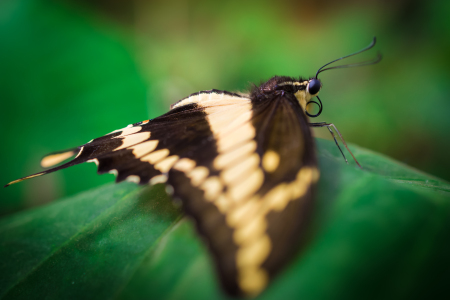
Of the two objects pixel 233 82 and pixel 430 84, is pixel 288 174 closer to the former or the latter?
pixel 233 82

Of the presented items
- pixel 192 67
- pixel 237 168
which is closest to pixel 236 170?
pixel 237 168

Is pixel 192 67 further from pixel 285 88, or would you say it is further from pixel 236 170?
pixel 236 170

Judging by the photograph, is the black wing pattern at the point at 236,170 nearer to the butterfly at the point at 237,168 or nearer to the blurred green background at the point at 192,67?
the butterfly at the point at 237,168

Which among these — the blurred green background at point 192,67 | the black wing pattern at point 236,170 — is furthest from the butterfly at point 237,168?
the blurred green background at point 192,67

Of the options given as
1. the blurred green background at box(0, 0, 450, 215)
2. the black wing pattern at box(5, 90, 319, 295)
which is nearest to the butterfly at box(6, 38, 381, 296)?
the black wing pattern at box(5, 90, 319, 295)

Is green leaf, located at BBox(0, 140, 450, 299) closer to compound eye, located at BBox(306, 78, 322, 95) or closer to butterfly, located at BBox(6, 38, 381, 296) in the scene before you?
butterfly, located at BBox(6, 38, 381, 296)
